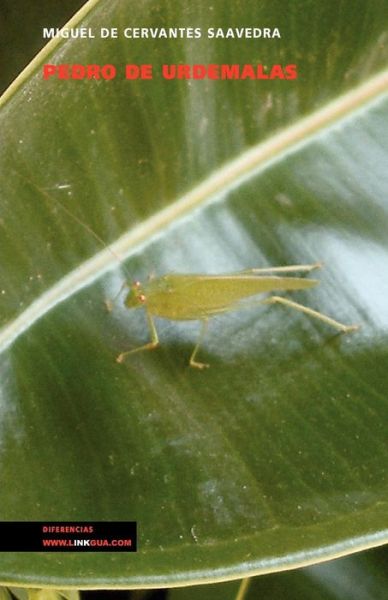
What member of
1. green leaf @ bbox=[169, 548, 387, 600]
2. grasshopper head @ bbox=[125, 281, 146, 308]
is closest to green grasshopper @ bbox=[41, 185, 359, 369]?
grasshopper head @ bbox=[125, 281, 146, 308]

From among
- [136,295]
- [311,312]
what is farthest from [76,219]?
[311,312]

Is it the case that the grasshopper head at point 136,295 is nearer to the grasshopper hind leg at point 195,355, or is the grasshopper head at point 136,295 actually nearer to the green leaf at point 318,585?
the grasshopper hind leg at point 195,355

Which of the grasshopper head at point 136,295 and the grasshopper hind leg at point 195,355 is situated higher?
the grasshopper head at point 136,295

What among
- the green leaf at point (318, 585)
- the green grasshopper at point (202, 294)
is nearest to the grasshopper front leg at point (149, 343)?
the green grasshopper at point (202, 294)

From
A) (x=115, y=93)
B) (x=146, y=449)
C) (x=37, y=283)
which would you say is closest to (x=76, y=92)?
(x=115, y=93)

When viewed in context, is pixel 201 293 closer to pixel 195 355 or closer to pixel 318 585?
pixel 195 355

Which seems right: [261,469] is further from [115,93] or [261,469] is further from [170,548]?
[115,93]

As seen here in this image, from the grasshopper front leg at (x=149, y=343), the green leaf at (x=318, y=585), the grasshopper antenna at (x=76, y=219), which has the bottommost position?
the green leaf at (x=318, y=585)
